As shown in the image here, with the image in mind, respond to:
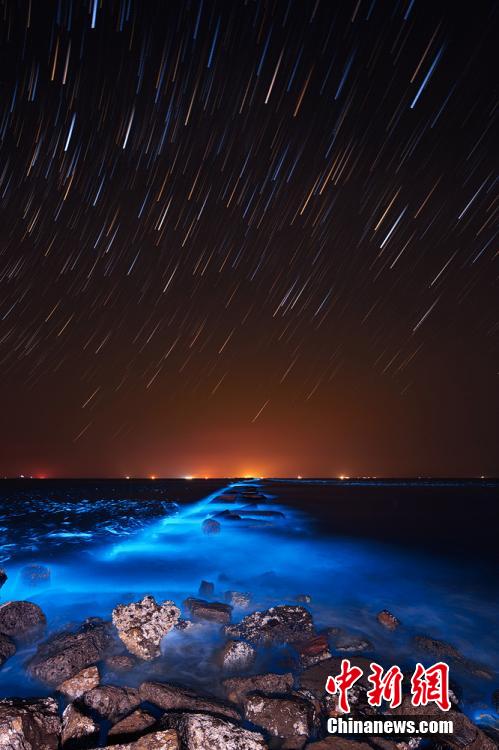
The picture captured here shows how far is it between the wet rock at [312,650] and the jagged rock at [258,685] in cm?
76

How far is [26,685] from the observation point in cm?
437

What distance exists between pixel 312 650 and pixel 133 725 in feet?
9.02

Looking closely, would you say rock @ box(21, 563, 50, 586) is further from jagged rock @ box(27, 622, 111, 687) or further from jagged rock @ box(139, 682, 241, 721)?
jagged rock @ box(139, 682, 241, 721)

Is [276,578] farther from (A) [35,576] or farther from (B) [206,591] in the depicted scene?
(A) [35,576]

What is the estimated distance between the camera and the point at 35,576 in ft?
29.6

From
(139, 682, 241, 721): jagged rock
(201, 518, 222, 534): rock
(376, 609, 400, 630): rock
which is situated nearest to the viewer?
(139, 682, 241, 721): jagged rock

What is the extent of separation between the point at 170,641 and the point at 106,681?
1.26 m

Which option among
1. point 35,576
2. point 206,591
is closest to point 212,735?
point 206,591

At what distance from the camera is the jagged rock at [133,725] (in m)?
3.23

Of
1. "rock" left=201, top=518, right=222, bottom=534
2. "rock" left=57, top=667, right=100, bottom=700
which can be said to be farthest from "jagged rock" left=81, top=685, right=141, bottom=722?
"rock" left=201, top=518, right=222, bottom=534

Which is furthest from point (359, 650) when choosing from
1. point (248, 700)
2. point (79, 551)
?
point (79, 551)

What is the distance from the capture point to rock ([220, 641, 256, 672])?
4762 mm

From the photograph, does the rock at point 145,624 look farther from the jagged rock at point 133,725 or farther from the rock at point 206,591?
the rock at point 206,591

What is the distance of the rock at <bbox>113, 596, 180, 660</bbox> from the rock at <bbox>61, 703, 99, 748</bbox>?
1.80m
